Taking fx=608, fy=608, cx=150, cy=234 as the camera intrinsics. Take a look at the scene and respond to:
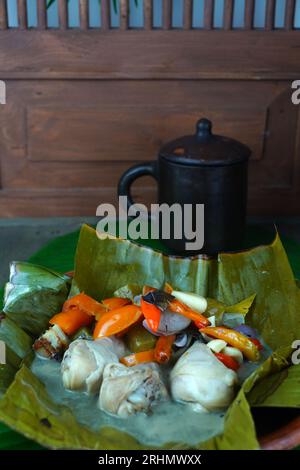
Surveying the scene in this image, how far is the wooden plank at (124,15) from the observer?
259cm

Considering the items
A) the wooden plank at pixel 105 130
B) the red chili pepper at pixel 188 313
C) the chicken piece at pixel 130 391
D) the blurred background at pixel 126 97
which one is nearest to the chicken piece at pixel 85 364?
the chicken piece at pixel 130 391

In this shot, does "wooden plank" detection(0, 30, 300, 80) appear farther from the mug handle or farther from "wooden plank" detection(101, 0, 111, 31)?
the mug handle

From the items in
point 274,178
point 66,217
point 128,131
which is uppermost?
point 128,131

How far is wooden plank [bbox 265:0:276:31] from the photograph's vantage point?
260cm

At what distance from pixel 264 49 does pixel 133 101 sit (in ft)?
2.03

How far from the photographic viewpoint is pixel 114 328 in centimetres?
122

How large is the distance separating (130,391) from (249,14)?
79.9 inches

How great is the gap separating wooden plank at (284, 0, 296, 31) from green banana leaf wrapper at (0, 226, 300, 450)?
5.02 ft

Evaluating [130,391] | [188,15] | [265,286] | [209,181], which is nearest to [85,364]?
[130,391]

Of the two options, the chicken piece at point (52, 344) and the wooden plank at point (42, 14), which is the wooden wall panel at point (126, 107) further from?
the chicken piece at point (52, 344)

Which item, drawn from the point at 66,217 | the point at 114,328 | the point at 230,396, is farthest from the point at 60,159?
the point at 230,396

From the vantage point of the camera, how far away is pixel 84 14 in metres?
2.61
